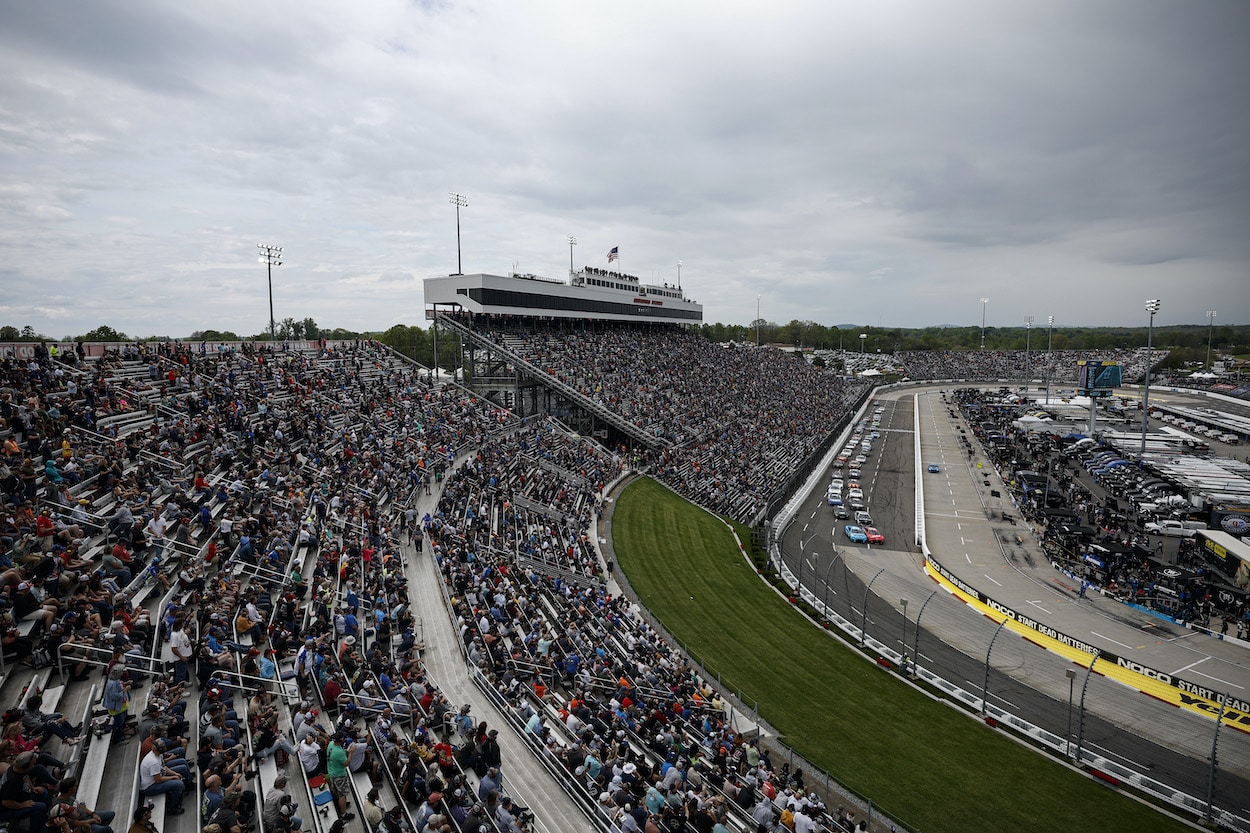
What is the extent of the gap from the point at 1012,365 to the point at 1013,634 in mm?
140719

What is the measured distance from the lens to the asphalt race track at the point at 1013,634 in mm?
20203

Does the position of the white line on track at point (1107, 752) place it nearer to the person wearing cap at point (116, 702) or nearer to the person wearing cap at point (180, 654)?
the person wearing cap at point (180, 654)

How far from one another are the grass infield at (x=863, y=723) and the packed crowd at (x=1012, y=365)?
12667 centimetres

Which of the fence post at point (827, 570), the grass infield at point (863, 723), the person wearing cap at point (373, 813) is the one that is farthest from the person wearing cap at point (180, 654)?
the fence post at point (827, 570)

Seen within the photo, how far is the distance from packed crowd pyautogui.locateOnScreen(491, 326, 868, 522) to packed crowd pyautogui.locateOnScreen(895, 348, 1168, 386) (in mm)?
78712

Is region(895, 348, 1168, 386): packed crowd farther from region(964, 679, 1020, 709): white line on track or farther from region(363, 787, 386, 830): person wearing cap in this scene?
region(363, 787, 386, 830): person wearing cap

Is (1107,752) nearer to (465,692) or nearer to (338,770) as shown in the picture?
(465,692)

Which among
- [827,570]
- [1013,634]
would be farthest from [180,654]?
[1013,634]

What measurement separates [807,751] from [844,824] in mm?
5177

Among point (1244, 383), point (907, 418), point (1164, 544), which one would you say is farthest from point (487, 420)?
point (1244, 383)

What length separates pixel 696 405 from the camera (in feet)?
192

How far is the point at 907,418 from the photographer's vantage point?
86938mm

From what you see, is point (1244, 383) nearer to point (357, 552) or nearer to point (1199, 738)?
point (1199, 738)

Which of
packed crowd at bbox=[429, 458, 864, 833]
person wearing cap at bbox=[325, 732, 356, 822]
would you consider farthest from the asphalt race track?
person wearing cap at bbox=[325, 732, 356, 822]
